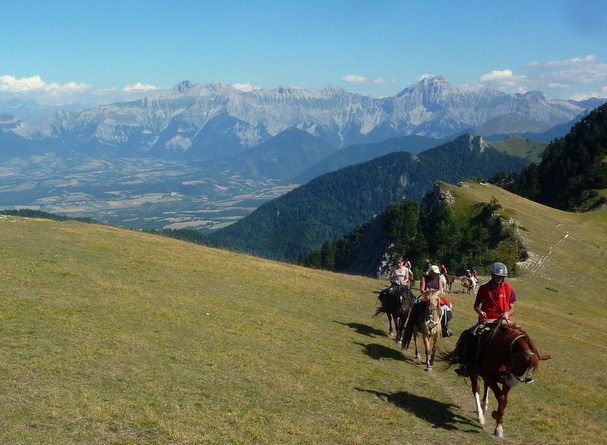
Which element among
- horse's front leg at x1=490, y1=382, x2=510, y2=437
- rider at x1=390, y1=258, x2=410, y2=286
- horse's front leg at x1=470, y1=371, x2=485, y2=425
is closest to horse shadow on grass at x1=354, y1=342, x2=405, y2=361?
rider at x1=390, y1=258, x2=410, y2=286

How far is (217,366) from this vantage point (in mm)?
A: 17766

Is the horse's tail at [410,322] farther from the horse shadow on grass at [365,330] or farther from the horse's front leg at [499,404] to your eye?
the horse's front leg at [499,404]

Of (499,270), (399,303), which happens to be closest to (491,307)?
(499,270)

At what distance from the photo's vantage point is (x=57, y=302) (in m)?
22.2

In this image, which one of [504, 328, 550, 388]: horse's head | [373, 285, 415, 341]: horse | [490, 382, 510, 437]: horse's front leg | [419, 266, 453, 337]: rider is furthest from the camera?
[373, 285, 415, 341]: horse

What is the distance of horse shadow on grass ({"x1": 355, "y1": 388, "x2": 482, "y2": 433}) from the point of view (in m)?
15.4

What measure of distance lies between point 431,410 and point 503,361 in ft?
11.3

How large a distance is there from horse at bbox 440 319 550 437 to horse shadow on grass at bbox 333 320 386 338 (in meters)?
11.4

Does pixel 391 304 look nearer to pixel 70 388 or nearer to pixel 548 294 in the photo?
pixel 70 388

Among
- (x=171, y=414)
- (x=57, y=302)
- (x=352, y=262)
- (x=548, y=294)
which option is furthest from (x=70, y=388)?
(x=352, y=262)

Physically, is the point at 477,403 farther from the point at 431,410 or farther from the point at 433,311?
the point at 433,311

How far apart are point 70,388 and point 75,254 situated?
2295cm

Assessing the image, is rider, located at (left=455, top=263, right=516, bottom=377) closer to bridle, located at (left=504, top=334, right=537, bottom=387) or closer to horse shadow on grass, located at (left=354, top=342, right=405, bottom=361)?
bridle, located at (left=504, top=334, right=537, bottom=387)

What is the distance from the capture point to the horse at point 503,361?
1359 cm
